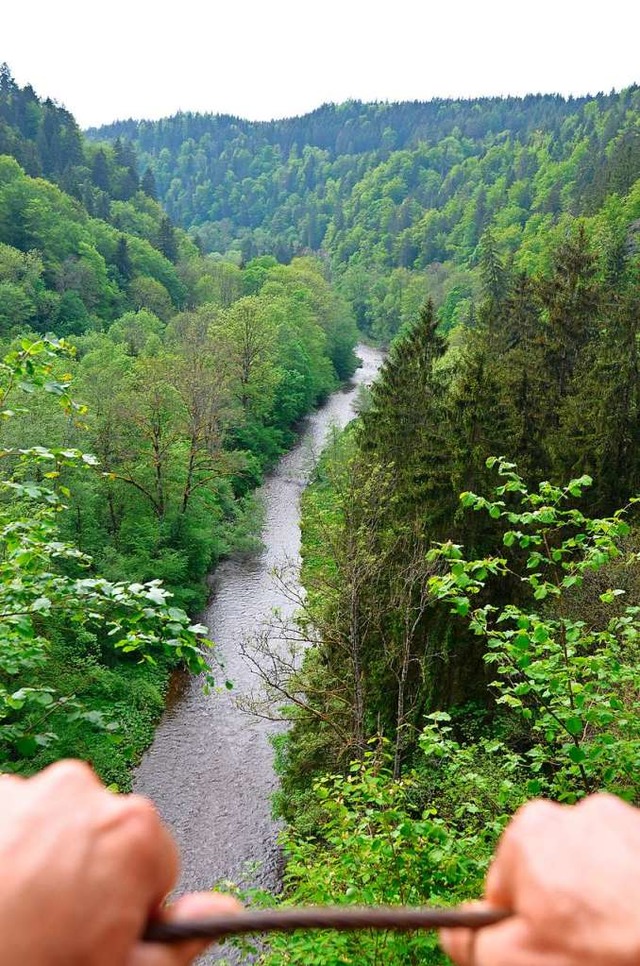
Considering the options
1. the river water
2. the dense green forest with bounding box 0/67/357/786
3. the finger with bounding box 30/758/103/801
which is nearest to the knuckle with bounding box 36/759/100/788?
Answer: the finger with bounding box 30/758/103/801

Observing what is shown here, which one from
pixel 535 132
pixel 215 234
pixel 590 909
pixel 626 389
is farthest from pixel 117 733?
pixel 535 132

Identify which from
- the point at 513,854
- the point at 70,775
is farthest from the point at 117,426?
the point at 513,854

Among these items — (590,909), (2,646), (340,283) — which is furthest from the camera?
(340,283)

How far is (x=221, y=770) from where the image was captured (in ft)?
55.0

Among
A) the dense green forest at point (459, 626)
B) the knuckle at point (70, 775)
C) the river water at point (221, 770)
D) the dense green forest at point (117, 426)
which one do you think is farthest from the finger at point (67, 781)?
the river water at point (221, 770)

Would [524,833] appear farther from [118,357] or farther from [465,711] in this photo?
[118,357]

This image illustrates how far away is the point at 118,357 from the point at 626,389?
23.0 meters

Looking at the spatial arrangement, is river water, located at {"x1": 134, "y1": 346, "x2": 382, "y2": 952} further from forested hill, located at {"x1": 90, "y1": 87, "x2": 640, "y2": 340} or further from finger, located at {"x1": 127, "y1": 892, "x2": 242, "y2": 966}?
forested hill, located at {"x1": 90, "y1": 87, "x2": 640, "y2": 340}

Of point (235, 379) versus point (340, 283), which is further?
point (340, 283)

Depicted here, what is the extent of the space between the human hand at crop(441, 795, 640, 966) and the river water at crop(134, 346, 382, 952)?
985 cm

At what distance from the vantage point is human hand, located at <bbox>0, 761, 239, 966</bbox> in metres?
0.87

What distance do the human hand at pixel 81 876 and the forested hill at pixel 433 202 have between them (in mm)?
63692

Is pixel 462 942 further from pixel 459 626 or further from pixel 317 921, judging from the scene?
pixel 459 626

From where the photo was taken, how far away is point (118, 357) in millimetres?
31016
